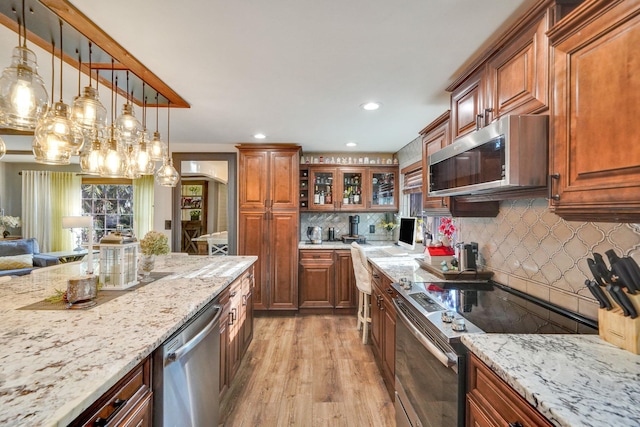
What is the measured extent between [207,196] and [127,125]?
2.23m

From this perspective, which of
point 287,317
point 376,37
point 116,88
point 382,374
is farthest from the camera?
point 287,317

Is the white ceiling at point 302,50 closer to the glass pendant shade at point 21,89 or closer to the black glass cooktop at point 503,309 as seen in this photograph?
the glass pendant shade at point 21,89

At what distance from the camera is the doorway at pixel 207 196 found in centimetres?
409

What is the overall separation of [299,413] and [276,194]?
8.49ft

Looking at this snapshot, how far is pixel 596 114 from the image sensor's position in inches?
36.8

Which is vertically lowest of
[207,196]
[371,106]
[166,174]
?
[207,196]

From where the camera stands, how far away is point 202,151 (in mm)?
4168

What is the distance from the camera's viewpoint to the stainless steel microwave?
118 cm

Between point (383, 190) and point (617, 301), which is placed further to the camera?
point (383, 190)

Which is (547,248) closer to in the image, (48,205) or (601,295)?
(601,295)

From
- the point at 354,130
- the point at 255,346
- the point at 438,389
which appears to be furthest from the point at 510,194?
the point at 255,346

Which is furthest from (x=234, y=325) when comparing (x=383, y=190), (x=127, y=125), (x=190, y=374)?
(x=383, y=190)

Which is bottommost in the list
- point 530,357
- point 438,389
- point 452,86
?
point 438,389

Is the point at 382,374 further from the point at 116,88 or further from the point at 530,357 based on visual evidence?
the point at 116,88
